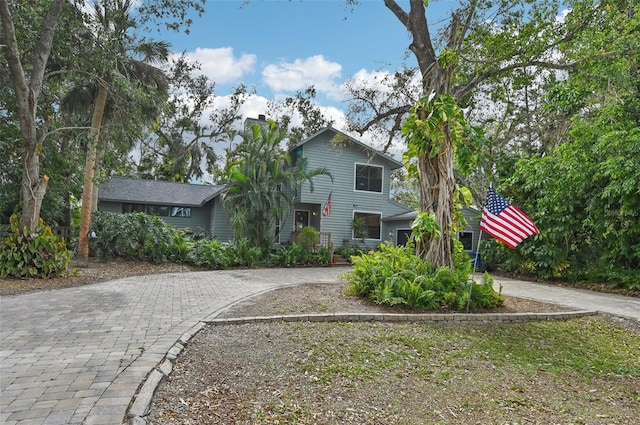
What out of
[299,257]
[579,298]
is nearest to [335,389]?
[579,298]

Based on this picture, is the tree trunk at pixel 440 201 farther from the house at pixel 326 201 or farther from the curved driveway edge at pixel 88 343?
the house at pixel 326 201

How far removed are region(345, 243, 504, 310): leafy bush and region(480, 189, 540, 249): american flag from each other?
3.28 feet

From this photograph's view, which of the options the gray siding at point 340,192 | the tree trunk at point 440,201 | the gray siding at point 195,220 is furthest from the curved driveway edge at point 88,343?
the gray siding at point 195,220

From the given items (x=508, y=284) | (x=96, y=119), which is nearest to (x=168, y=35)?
(x=96, y=119)

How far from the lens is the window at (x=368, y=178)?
19.4 meters

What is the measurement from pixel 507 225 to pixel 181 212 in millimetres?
17411

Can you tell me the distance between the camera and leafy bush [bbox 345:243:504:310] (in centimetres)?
640

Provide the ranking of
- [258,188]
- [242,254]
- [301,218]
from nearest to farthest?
[242,254] → [258,188] → [301,218]

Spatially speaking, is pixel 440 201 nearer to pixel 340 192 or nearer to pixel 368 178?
pixel 340 192

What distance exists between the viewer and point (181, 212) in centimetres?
2023

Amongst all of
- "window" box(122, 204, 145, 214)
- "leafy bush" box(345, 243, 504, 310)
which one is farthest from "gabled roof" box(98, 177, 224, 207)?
"leafy bush" box(345, 243, 504, 310)

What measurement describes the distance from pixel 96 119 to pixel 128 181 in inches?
366

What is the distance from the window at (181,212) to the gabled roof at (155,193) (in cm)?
48

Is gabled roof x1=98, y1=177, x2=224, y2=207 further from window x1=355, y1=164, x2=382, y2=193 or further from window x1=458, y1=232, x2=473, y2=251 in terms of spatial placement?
window x1=458, y1=232, x2=473, y2=251
